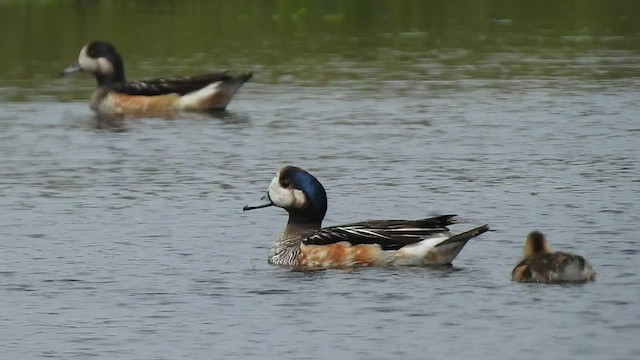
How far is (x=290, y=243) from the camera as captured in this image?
15.6 metres

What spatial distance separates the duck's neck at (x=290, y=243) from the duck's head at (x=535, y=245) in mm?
1952

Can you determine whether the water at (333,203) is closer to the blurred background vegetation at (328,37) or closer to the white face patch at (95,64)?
the blurred background vegetation at (328,37)

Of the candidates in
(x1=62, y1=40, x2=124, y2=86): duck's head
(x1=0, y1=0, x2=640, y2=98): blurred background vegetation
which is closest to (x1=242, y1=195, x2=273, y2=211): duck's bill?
(x1=0, y1=0, x2=640, y2=98): blurred background vegetation

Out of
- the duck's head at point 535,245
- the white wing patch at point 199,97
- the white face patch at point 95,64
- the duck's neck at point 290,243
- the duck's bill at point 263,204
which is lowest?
the white wing patch at point 199,97

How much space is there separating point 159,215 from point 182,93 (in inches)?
382

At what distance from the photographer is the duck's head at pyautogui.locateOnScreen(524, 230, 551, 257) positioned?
46.8 feet

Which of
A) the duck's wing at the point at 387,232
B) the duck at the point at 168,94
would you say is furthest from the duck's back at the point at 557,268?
the duck at the point at 168,94

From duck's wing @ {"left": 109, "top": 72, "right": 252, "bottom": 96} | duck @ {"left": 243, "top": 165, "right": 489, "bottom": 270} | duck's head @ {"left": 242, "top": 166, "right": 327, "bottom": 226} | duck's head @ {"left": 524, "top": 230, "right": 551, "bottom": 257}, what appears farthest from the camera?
duck's wing @ {"left": 109, "top": 72, "right": 252, "bottom": 96}

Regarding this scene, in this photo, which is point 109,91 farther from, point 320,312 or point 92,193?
point 320,312

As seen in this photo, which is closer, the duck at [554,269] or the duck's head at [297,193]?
the duck at [554,269]

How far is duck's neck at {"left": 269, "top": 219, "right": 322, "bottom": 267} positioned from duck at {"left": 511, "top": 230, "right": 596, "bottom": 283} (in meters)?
2.11

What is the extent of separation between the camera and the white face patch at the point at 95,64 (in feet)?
93.9

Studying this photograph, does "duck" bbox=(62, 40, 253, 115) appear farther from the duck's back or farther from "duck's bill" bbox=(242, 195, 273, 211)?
the duck's back

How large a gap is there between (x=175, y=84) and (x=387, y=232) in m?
12.4
